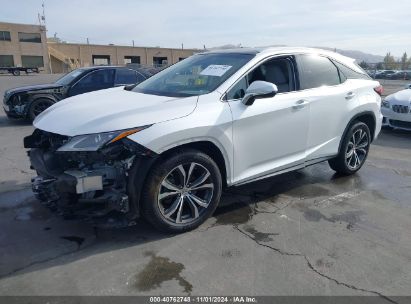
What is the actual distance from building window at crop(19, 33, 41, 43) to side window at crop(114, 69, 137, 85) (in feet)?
193

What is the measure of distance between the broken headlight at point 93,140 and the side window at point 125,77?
7408 mm

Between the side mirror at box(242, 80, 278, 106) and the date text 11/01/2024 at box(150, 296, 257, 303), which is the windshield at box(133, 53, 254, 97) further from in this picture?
the date text 11/01/2024 at box(150, 296, 257, 303)

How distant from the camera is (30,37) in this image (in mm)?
61156

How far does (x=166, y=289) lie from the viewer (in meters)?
2.85

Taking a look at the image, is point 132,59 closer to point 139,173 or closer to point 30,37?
point 30,37

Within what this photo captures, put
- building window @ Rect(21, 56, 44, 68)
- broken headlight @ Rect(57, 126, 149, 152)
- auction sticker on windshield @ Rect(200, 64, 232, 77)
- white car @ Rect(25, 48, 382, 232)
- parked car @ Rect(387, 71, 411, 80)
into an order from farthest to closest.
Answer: building window @ Rect(21, 56, 44, 68) → parked car @ Rect(387, 71, 411, 80) → auction sticker on windshield @ Rect(200, 64, 232, 77) → white car @ Rect(25, 48, 382, 232) → broken headlight @ Rect(57, 126, 149, 152)

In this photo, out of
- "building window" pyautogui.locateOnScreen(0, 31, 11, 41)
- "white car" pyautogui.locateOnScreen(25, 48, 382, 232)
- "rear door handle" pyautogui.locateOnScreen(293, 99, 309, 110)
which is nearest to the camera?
"white car" pyautogui.locateOnScreen(25, 48, 382, 232)

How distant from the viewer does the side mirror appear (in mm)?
3693

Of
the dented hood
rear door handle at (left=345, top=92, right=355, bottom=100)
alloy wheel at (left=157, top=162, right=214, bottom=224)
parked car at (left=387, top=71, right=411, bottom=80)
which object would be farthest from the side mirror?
parked car at (left=387, top=71, right=411, bottom=80)

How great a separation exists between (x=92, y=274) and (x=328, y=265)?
6.48 feet

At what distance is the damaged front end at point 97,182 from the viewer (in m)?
3.17

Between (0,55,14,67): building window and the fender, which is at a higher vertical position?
(0,55,14,67): building window

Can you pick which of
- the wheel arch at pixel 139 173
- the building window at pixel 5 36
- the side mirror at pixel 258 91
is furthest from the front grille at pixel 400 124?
the building window at pixel 5 36

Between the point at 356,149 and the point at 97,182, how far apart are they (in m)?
3.85
